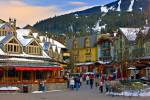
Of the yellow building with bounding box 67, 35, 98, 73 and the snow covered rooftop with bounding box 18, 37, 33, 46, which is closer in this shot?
the snow covered rooftop with bounding box 18, 37, 33, 46

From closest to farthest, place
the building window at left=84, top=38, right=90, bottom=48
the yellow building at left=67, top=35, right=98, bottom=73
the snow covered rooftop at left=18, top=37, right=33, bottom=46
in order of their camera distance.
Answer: the snow covered rooftop at left=18, top=37, right=33, bottom=46
the yellow building at left=67, top=35, right=98, bottom=73
the building window at left=84, top=38, right=90, bottom=48

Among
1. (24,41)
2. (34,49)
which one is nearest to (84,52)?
(34,49)

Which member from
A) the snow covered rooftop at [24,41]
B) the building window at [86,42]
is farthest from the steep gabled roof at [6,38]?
the building window at [86,42]

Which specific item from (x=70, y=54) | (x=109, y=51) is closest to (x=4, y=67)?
(x=70, y=54)

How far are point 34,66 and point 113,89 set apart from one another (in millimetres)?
21316

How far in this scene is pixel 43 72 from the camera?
65500 mm

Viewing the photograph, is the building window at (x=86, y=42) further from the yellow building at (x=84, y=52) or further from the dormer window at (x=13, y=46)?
the dormer window at (x=13, y=46)

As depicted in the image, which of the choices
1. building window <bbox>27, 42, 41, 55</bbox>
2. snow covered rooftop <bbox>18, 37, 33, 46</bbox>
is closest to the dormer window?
snow covered rooftop <bbox>18, 37, 33, 46</bbox>

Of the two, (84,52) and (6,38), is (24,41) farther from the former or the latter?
(84,52)

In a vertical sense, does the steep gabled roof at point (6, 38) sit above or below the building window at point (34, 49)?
above

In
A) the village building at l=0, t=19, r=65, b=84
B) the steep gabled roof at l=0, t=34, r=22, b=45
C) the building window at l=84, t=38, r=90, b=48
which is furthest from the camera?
the building window at l=84, t=38, r=90, b=48

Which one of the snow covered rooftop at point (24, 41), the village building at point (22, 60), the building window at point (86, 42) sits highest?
the building window at point (86, 42)

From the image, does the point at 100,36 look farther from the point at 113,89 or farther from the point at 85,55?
the point at 113,89

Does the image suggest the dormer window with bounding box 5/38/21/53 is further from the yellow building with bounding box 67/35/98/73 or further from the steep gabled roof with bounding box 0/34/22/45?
the yellow building with bounding box 67/35/98/73
